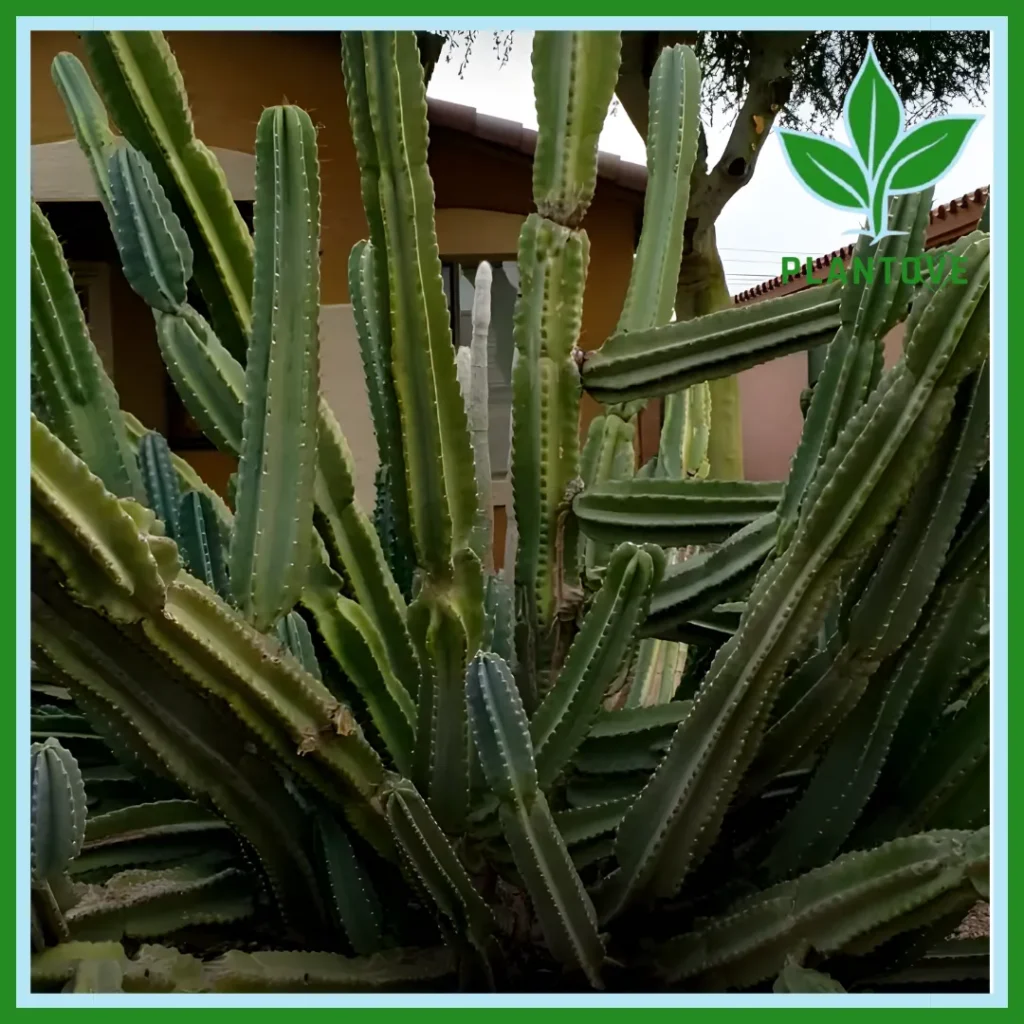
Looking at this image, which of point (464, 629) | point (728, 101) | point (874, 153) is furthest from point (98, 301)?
point (874, 153)

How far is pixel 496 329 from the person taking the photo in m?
4.18

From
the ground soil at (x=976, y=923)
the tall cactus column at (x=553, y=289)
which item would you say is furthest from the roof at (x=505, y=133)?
the ground soil at (x=976, y=923)

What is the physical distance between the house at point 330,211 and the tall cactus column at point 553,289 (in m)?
1.52

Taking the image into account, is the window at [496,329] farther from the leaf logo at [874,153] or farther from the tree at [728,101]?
the leaf logo at [874,153]

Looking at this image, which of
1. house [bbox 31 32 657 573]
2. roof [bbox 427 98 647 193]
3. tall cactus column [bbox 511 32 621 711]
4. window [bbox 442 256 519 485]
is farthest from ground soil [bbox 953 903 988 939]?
roof [bbox 427 98 647 193]

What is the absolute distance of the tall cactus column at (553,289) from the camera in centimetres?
149

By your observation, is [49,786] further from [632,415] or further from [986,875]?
[632,415]

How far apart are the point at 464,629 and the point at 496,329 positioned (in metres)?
3.01

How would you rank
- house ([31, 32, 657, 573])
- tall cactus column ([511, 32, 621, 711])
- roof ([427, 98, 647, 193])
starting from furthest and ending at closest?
1. roof ([427, 98, 647, 193])
2. house ([31, 32, 657, 573])
3. tall cactus column ([511, 32, 621, 711])

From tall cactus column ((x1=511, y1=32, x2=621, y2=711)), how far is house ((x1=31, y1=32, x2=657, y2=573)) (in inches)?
59.9

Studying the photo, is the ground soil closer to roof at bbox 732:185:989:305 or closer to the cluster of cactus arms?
the cluster of cactus arms

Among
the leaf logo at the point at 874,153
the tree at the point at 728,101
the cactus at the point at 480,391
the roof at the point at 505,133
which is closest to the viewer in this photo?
the leaf logo at the point at 874,153

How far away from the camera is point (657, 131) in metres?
1.85

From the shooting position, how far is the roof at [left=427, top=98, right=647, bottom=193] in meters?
4.01
